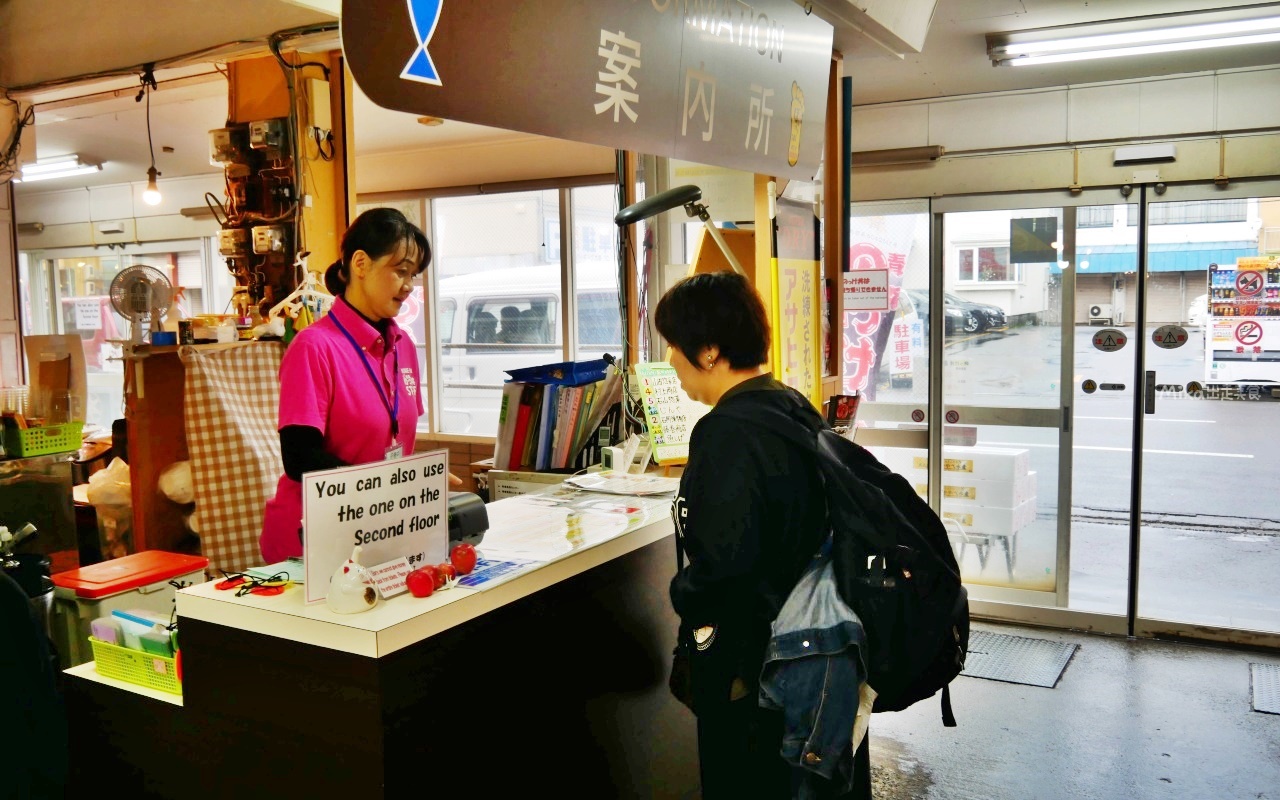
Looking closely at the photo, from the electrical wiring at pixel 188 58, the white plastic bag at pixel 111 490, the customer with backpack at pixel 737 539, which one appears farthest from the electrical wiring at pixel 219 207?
the customer with backpack at pixel 737 539

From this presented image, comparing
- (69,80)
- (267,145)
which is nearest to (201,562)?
(267,145)

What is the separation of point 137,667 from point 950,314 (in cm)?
457

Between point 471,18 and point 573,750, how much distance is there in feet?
4.98

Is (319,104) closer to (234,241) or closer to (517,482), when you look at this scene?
(234,241)

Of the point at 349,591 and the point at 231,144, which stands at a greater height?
the point at 231,144

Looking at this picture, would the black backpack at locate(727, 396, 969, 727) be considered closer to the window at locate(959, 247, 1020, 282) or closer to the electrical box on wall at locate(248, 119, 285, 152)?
the electrical box on wall at locate(248, 119, 285, 152)

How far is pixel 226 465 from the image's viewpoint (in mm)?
3410

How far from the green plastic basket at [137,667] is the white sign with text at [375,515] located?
0.50m

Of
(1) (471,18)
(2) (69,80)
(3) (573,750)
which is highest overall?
(2) (69,80)

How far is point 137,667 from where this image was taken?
2002 millimetres

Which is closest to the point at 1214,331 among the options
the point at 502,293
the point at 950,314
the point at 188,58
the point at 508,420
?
the point at 950,314

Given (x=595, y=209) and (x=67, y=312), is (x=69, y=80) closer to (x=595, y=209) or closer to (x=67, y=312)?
(x=595, y=209)

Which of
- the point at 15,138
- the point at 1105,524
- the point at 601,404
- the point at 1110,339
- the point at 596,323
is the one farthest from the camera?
the point at 596,323

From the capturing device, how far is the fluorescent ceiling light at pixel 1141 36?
3.95 m
